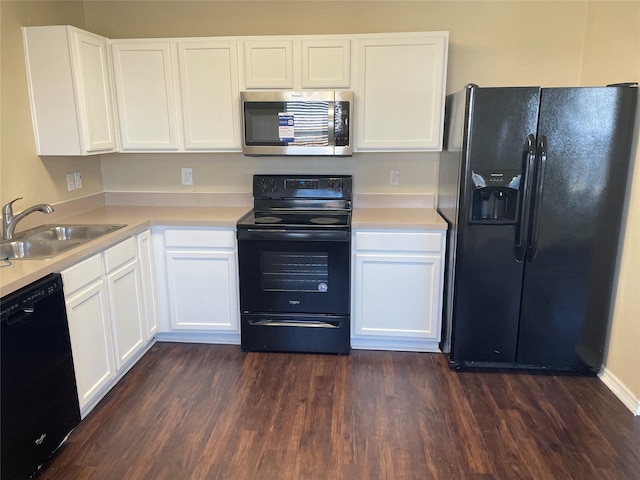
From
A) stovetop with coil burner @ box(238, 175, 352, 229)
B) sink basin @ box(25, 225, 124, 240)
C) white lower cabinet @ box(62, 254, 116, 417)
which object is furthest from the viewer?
stovetop with coil burner @ box(238, 175, 352, 229)

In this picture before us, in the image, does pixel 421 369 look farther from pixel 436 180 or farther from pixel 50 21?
pixel 50 21

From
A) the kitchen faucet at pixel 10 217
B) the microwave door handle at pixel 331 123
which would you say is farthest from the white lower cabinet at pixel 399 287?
the kitchen faucet at pixel 10 217

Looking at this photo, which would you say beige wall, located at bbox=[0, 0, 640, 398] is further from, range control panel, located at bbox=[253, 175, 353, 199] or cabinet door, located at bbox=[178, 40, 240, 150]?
cabinet door, located at bbox=[178, 40, 240, 150]

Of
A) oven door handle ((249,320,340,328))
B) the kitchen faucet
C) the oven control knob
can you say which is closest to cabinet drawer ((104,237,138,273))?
the kitchen faucet

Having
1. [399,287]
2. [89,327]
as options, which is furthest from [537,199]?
[89,327]

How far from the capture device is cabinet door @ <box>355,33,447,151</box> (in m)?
2.88

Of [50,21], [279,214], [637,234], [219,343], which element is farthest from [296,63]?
[637,234]

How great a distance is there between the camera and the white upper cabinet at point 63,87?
261cm

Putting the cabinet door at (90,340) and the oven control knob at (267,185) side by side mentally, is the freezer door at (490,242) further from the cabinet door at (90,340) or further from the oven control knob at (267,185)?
the cabinet door at (90,340)

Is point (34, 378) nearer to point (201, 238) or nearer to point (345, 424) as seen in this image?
point (201, 238)

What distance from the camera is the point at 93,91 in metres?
2.84

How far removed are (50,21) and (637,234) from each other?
11.8 ft

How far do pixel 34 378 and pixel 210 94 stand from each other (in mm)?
1958

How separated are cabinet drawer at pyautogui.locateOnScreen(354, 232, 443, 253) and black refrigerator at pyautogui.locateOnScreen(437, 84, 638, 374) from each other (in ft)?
Result: 0.34
